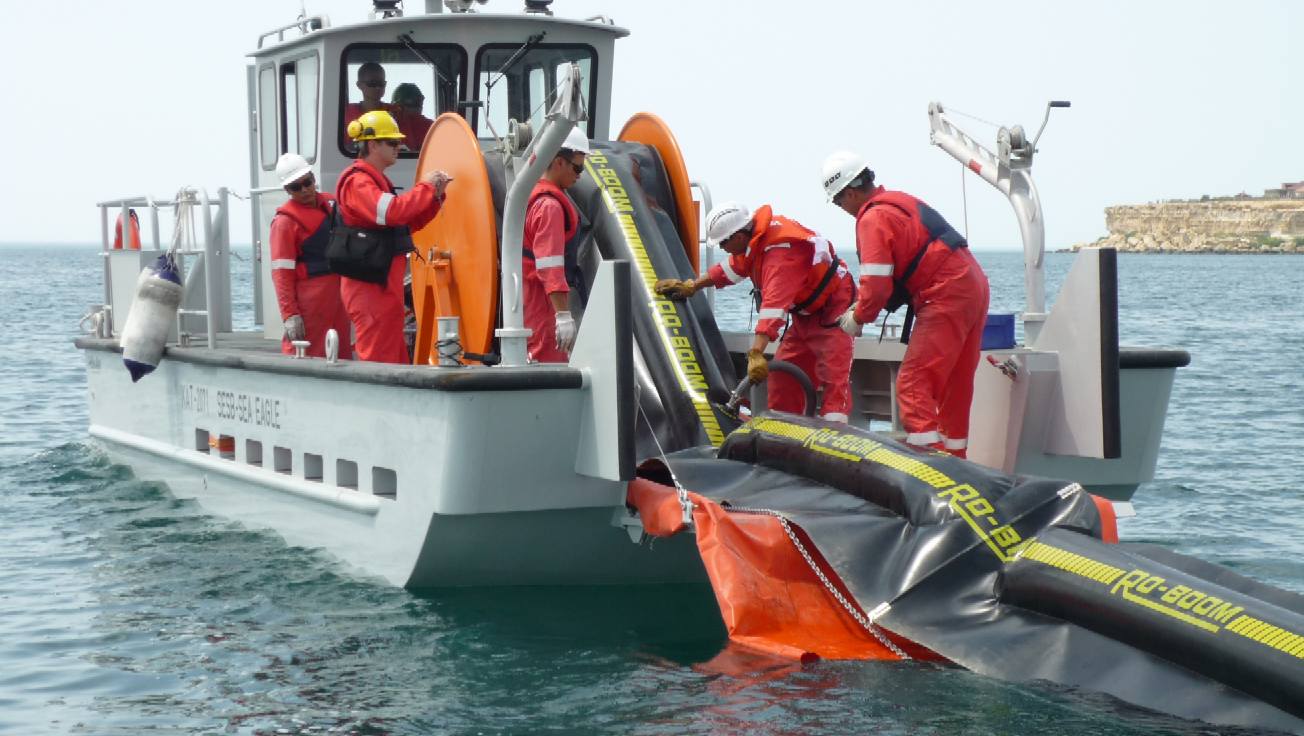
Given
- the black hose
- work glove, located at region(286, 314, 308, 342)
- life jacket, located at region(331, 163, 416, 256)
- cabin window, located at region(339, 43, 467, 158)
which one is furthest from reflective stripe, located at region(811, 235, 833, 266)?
cabin window, located at region(339, 43, 467, 158)

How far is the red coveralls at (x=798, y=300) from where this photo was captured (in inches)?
301

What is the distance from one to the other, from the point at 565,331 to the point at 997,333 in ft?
7.40

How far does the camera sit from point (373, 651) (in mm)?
6809

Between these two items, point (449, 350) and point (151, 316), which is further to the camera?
point (151, 316)

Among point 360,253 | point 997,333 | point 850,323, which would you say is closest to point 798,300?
point 850,323

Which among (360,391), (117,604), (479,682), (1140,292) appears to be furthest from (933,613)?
(1140,292)

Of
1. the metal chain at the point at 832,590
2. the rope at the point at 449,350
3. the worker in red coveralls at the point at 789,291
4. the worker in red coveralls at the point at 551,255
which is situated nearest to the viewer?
the metal chain at the point at 832,590

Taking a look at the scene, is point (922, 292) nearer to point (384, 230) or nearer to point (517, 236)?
point (517, 236)

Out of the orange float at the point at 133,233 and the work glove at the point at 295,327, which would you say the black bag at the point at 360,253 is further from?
the orange float at the point at 133,233

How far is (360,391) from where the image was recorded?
7.52 meters

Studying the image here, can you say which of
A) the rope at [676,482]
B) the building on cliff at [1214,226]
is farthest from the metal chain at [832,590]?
the building on cliff at [1214,226]

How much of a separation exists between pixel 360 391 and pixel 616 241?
4.77 feet

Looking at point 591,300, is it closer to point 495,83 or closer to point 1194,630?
point 1194,630

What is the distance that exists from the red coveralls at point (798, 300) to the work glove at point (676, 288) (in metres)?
0.18
